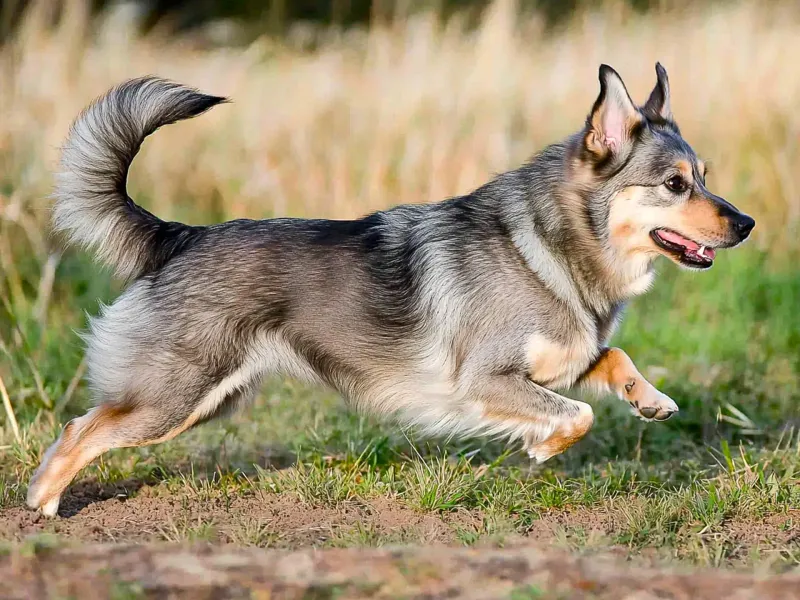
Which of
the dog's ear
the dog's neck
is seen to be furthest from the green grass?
the dog's ear

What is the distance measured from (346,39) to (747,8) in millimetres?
4434

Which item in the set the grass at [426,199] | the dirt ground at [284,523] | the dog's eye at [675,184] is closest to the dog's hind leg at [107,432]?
the dirt ground at [284,523]

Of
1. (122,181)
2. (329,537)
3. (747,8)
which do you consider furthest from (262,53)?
(329,537)

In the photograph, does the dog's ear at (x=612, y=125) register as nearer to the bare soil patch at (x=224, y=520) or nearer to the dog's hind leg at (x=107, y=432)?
the bare soil patch at (x=224, y=520)

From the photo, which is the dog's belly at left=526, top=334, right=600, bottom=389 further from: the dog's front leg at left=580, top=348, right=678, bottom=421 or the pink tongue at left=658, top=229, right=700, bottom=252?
the pink tongue at left=658, top=229, right=700, bottom=252

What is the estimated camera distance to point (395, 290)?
444cm

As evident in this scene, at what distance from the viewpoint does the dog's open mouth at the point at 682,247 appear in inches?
173

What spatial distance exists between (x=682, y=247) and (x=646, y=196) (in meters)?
0.27

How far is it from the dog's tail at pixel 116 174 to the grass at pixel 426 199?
3.56 ft

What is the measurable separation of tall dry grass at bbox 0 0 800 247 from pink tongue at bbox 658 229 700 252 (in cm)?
407

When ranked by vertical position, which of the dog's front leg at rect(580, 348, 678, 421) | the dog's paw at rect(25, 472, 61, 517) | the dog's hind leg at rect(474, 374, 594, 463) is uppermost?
the dog's front leg at rect(580, 348, 678, 421)

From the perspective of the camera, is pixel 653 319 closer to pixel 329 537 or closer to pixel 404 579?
pixel 329 537

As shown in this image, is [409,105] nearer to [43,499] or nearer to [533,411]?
[533,411]

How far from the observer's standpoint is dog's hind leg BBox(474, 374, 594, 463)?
4.27m
